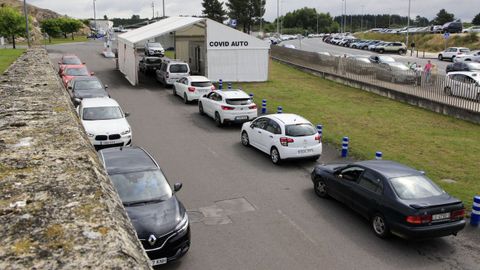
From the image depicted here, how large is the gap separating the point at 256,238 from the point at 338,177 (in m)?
2.97

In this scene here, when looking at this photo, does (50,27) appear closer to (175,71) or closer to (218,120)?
(175,71)

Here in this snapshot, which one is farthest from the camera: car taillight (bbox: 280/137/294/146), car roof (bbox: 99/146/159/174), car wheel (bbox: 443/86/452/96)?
car wheel (bbox: 443/86/452/96)

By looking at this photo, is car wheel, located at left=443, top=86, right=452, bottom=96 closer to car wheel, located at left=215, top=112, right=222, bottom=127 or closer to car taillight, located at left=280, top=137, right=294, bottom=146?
car wheel, located at left=215, top=112, right=222, bottom=127

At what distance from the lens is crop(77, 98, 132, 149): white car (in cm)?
1531

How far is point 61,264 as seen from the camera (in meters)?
2.80

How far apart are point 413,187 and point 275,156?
5676mm

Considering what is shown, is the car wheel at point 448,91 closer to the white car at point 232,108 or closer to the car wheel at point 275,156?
the white car at point 232,108

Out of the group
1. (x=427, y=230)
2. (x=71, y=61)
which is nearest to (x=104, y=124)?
(x=427, y=230)

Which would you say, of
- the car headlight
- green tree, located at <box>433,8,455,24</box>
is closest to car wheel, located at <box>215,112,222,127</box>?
the car headlight

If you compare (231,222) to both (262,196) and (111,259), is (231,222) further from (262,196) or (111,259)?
(111,259)

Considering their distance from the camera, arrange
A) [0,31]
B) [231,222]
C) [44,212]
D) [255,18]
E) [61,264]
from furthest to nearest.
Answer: [255,18]
[0,31]
[231,222]
[44,212]
[61,264]

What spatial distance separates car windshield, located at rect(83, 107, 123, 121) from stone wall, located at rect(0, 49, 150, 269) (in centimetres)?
1032

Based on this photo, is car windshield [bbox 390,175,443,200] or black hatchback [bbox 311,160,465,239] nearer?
black hatchback [bbox 311,160,465,239]

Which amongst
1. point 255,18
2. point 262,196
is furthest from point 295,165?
point 255,18
